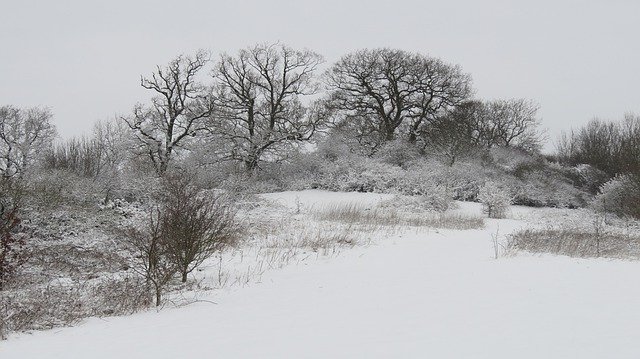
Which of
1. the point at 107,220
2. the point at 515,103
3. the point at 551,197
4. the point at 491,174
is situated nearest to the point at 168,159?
the point at 107,220

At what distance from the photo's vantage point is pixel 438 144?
109 ft

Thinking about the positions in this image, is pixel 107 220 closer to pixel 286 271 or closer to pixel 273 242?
pixel 273 242

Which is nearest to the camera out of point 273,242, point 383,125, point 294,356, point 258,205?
point 294,356

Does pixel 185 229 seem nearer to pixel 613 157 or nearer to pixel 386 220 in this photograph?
pixel 386 220

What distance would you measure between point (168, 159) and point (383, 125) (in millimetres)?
17757

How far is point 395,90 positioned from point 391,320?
114 feet

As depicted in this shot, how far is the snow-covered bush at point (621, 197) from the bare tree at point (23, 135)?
39951mm

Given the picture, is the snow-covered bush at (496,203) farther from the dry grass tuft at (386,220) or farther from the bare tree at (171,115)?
the bare tree at (171,115)

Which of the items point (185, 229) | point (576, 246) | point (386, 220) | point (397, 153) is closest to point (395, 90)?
point (397, 153)

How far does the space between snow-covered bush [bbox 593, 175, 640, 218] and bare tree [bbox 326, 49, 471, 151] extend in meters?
15.2

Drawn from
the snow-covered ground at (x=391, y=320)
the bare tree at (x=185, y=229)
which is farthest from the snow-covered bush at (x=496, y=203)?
the bare tree at (x=185, y=229)

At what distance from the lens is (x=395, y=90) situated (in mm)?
38344

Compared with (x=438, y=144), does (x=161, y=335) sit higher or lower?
lower

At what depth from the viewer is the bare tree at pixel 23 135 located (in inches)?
1404
